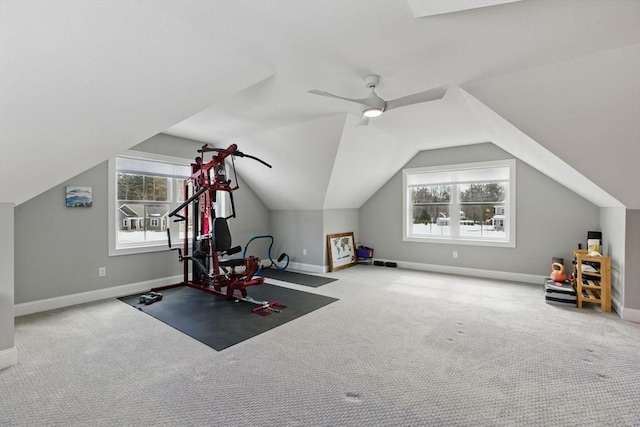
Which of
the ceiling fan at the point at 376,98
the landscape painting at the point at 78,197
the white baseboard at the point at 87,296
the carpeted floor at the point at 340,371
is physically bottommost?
the carpeted floor at the point at 340,371

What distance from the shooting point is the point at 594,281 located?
13.4ft

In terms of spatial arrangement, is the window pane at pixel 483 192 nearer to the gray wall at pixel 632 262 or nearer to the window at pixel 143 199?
the gray wall at pixel 632 262

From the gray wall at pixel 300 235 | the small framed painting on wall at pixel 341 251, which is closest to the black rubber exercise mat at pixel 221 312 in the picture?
the gray wall at pixel 300 235

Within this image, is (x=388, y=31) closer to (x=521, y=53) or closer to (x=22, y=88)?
(x=521, y=53)

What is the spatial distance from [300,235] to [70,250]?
3.93 meters

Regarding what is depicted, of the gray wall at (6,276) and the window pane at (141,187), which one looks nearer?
the gray wall at (6,276)

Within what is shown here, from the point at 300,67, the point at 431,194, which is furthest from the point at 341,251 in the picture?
the point at 300,67

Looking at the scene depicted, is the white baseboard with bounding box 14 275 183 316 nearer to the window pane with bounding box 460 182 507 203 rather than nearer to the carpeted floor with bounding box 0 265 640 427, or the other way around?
the carpeted floor with bounding box 0 265 640 427

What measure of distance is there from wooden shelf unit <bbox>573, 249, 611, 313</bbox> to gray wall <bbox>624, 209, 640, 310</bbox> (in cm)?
27

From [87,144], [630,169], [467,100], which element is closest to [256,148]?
[87,144]

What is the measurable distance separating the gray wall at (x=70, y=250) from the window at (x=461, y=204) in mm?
A: 5095

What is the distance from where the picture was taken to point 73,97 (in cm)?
192

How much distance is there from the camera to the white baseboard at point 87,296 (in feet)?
12.0

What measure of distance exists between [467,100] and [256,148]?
139 inches
